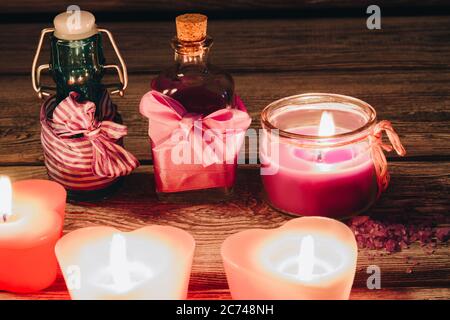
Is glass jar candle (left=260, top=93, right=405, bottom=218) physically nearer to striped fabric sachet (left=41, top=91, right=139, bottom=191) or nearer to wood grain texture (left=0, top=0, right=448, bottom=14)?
striped fabric sachet (left=41, top=91, right=139, bottom=191)

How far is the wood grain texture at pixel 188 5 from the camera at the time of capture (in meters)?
1.82

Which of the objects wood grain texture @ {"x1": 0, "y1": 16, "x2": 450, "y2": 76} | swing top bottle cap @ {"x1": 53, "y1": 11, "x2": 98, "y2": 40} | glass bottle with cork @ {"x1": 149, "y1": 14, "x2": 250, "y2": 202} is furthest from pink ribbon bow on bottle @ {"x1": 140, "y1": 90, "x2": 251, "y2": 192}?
wood grain texture @ {"x1": 0, "y1": 16, "x2": 450, "y2": 76}

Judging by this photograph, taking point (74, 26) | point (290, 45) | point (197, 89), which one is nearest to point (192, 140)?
point (197, 89)

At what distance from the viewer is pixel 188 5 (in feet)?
6.04

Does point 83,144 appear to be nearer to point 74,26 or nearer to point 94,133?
point 94,133

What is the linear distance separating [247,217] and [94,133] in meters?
0.21

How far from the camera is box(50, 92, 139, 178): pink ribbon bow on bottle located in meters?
0.97

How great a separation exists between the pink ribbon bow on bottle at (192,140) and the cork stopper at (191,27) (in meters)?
0.08

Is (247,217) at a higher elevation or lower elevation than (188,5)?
lower

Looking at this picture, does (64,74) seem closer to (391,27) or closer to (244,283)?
(244,283)

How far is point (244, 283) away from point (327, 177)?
22cm

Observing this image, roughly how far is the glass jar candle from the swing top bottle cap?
241 mm

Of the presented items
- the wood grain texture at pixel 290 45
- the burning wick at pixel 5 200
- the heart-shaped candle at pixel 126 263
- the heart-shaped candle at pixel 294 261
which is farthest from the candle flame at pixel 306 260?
the wood grain texture at pixel 290 45
